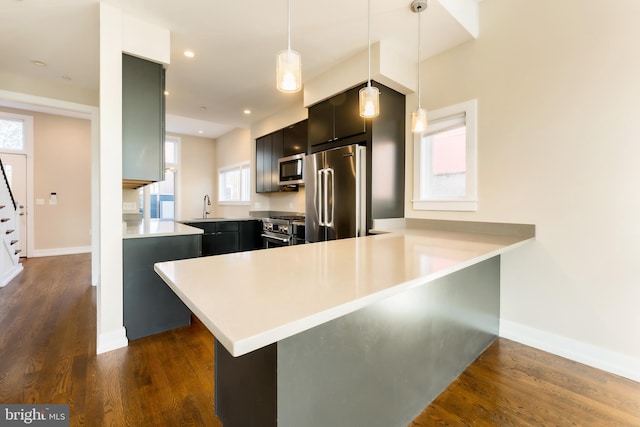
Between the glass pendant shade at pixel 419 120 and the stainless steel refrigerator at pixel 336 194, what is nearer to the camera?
the glass pendant shade at pixel 419 120

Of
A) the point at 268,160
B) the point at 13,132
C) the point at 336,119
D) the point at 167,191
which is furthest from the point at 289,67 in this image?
the point at 167,191

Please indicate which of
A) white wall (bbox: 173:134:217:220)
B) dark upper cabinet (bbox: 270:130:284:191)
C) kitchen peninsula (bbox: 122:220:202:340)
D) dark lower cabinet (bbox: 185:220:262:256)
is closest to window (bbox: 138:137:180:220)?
white wall (bbox: 173:134:217:220)

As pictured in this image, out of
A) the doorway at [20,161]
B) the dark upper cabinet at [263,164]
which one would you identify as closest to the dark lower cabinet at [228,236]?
the dark upper cabinet at [263,164]

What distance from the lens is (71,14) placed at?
87.7 inches

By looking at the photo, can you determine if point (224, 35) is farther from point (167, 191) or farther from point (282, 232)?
point (167, 191)

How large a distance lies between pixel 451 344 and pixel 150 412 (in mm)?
1793

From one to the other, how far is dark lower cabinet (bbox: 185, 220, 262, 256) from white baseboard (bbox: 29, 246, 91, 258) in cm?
372

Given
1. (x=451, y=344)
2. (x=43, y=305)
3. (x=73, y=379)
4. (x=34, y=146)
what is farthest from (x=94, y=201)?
(x=451, y=344)

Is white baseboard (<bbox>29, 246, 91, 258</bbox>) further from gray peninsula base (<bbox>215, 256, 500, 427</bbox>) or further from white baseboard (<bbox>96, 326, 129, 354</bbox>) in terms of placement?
gray peninsula base (<bbox>215, 256, 500, 427</bbox>)

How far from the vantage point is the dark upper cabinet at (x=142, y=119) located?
2.28 metres

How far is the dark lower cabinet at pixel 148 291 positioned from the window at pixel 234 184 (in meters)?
3.74

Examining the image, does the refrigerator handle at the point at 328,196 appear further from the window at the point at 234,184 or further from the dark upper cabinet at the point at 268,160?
the window at the point at 234,184

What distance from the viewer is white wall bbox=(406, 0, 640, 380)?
6.13 feet

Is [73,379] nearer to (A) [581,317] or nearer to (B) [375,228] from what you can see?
(B) [375,228]
